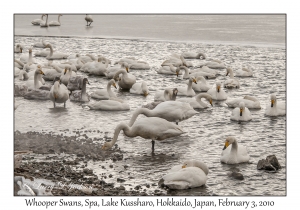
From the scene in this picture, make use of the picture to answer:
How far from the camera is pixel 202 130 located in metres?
13.8

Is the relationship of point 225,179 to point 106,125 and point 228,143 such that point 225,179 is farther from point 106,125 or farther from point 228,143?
point 106,125

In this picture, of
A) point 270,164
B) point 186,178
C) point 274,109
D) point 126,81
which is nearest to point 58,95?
point 126,81

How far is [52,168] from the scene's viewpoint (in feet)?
34.8

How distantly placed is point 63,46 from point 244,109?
53.1 feet

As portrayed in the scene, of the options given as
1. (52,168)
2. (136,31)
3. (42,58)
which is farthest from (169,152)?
(136,31)

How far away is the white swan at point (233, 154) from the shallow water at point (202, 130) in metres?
0.15

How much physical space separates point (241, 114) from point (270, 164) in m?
3.77

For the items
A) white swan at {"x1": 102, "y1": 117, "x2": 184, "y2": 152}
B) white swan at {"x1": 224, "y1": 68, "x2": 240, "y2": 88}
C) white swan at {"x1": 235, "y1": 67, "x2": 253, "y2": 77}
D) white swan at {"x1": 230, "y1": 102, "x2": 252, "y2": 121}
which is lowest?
white swan at {"x1": 102, "y1": 117, "x2": 184, "y2": 152}

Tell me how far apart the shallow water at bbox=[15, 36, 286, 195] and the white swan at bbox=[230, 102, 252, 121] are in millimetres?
173

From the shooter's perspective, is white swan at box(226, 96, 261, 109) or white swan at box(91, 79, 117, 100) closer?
white swan at box(226, 96, 261, 109)

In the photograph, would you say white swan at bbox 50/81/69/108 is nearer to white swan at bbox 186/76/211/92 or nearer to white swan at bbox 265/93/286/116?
white swan at bbox 186/76/211/92

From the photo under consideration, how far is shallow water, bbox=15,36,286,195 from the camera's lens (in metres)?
10.4

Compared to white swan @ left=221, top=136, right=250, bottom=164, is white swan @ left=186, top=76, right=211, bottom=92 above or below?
above

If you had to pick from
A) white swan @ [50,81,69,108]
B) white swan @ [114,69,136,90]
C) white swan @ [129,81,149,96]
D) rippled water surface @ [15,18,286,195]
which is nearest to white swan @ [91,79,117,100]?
rippled water surface @ [15,18,286,195]
